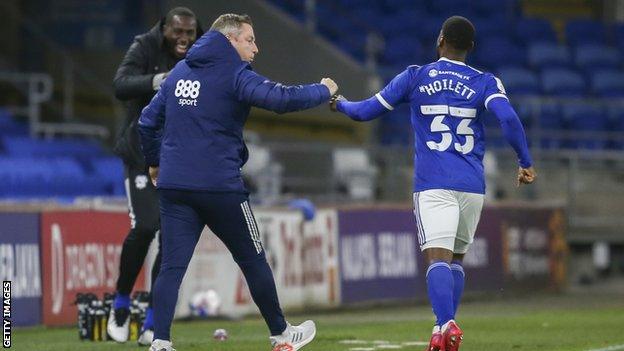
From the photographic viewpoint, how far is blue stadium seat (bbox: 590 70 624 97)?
27.6 meters

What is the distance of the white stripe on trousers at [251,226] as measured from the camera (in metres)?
9.24

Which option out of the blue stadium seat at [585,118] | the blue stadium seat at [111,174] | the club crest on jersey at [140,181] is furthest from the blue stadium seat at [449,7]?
the club crest on jersey at [140,181]

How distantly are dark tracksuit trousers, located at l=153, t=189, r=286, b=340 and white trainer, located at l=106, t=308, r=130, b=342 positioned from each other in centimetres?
202

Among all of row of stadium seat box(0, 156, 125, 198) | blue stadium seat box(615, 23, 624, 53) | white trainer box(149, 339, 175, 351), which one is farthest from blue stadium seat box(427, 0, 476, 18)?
white trainer box(149, 339, 175, 351)

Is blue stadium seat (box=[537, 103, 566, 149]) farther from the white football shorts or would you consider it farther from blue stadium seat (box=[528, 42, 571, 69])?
the white football shorts

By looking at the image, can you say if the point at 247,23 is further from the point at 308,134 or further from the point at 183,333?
the point at 308,134

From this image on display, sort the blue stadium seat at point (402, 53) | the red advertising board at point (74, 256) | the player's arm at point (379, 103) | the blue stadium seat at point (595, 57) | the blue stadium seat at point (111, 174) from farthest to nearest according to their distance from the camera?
the blue stadium seat at point (595, 57), the blue stadium seat at point (402, 53), the blue stadium seat at point (111, 174), the red advertising board at point (74, 256), the player's arm at point (379, 103)

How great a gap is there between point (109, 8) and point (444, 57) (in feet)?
53.4

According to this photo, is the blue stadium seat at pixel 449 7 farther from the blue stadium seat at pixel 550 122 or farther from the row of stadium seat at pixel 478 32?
the blue stadium seat at pixel 550 122

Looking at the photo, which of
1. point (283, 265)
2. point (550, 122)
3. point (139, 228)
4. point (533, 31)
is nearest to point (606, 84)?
point (533, 31)

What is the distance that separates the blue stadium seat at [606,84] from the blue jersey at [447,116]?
18.2 meters

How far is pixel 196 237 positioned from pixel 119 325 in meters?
2.14

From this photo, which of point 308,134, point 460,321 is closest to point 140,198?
point 460,321

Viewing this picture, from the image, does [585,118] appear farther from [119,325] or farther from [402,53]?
[119,325]
